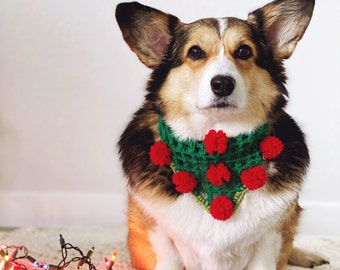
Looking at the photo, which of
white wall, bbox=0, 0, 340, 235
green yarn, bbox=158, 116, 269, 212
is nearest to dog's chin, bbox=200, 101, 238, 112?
green yarn, bbox=158, 116, 269, 212

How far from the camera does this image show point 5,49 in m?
2.56

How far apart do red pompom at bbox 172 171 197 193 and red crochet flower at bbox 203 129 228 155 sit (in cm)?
8

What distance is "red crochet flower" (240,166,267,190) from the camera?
4.81ft

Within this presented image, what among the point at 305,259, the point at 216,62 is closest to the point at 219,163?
the point at 216,62

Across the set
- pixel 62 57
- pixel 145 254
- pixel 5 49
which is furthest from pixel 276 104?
pixel 5 49

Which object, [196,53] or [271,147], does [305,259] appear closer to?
[271,147]

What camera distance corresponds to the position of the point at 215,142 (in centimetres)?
146

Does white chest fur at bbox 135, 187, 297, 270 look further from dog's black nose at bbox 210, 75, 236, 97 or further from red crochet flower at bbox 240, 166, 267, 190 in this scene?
dog's black nose at bbox 210, 75, 236, 97

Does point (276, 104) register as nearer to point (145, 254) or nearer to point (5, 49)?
point (145, 254)

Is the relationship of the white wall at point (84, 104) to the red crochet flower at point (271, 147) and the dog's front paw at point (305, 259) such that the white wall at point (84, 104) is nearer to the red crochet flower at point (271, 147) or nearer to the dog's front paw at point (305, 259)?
the dog's front paw at point (305, 259)

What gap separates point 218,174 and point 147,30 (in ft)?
1.46

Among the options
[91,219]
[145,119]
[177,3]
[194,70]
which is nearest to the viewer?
[194,70]

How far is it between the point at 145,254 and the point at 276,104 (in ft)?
1.92

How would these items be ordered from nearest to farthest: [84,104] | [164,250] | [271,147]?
1. [271,147]
2. [164,250]
3. [84,104]
